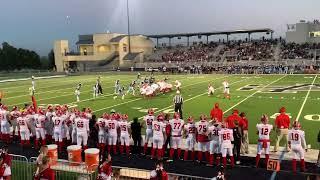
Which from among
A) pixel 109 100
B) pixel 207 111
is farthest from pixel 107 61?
pixel 207 111

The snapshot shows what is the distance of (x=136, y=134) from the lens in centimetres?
1371

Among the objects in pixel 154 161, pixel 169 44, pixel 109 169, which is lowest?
pixel 154 161

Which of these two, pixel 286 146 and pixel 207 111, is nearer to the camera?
pixel 286 146

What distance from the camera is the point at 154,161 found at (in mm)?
12562

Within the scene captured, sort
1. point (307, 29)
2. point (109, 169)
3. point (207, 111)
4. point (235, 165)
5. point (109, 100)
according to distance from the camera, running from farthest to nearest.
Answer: point (307, 29), point (109, 100), point (207, 111), point (235, 165), point (109, 169)

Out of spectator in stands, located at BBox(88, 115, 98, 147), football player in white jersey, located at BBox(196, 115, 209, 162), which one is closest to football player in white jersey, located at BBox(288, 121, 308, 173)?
football player in white jersey, located at BBox(196, 115, 209, 162)

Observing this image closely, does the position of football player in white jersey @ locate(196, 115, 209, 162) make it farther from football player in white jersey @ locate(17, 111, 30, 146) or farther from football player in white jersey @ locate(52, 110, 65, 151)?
football player in white jersey @ locate(17, 111, 30, 146)

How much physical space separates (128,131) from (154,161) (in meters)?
1.63

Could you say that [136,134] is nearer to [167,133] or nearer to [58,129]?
[167,133]

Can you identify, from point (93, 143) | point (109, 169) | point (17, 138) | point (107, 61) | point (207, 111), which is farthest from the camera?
point (107, 61)

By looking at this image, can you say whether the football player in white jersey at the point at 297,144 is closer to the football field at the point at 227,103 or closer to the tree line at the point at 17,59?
the football field at the point at 227,103

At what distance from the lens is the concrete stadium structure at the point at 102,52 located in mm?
74625

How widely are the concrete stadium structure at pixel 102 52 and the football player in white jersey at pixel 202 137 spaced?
60527mm

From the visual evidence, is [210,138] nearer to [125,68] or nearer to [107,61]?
[125,68]
